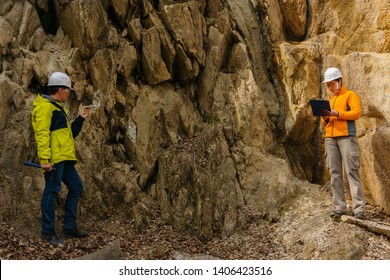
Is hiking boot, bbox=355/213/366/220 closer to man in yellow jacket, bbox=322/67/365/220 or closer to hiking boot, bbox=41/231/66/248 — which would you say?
man in yellow jacket, bbox=322/67/365/220

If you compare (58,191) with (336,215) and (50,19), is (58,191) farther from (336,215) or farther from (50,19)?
(336,215)

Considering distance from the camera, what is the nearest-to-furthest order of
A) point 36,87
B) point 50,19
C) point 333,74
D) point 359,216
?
point 359,216, point 333,74, point 36,87, point 50,19

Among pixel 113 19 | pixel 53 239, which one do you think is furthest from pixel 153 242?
pixel 113 19

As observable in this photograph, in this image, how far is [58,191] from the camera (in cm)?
681

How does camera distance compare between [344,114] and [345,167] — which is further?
[345,167]

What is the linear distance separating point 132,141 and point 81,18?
2.96 meters

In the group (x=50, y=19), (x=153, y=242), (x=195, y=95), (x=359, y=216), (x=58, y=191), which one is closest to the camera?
(x=58, y=191)

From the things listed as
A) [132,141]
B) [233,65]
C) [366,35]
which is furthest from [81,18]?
[366,35]

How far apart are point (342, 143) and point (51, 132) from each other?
5.16m

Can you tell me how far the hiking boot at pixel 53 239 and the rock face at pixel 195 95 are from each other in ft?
2.75

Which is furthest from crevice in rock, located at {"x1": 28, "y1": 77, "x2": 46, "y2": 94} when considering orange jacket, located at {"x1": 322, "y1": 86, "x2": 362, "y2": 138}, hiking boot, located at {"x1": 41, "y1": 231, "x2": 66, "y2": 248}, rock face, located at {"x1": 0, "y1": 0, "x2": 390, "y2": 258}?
orange jacket, located at {"x1": 322, "y1": 86, "x2": 362, "y2": 138}

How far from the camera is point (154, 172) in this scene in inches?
341

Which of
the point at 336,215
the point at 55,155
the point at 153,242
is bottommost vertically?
the point at 153,242
